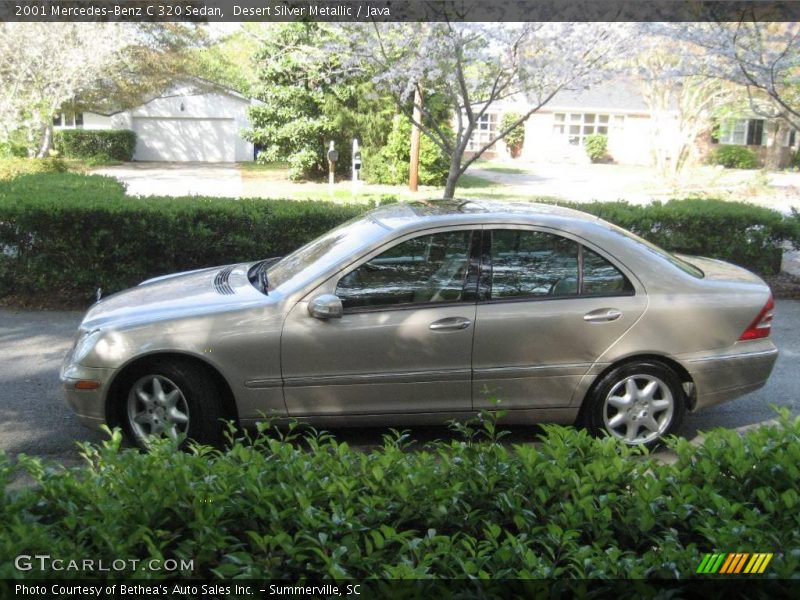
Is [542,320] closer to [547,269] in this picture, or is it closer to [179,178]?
[547,269]

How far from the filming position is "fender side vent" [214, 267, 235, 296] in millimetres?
5968

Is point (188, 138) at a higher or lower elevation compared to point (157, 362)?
higher

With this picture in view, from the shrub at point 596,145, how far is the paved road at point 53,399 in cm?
4195

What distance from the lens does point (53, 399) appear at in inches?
267

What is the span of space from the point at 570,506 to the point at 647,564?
0.34m

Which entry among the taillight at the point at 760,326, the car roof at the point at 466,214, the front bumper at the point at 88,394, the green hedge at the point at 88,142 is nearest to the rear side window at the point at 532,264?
the car roof at the point at 466,214

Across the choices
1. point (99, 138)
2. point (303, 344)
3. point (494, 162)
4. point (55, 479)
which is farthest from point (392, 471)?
point (494, 162)

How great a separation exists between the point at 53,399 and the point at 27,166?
20.2 metres

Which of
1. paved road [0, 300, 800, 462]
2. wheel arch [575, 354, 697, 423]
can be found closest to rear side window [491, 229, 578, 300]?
wheel arch [575, 354, 697, 423]

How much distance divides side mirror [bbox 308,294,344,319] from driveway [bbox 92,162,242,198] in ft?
63.6

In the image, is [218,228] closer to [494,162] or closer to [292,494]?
[292,494]

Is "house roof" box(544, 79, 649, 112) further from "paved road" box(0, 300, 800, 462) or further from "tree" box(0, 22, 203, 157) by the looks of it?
"paved road" box(0, 300, 800, 462)

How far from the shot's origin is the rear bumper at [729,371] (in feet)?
18.9

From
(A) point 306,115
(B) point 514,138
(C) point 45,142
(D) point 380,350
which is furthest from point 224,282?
(B) point 514,138
